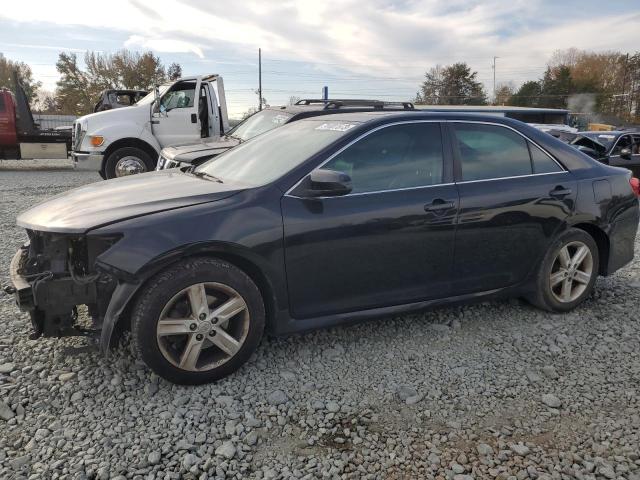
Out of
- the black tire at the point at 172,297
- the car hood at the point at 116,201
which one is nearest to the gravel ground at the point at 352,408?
the black tire at the point at 172,297

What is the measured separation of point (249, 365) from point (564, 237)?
2.58m

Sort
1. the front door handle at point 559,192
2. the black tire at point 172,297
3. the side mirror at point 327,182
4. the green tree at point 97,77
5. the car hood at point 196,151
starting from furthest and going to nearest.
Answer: the green tree at point 97,77
the car hood at point 196,151
the front door handle at point 559,192
the side mirror at point 327,182
the black tire at point 172,297

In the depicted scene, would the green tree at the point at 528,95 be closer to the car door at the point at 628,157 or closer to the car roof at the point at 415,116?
the car door at the point at 628,157

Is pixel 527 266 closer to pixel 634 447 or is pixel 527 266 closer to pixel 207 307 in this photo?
pixel 634 447

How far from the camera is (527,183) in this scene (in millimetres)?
3773

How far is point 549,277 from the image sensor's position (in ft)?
12.9

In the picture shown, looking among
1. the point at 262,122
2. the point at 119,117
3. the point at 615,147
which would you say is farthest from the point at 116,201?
the point at 615,147

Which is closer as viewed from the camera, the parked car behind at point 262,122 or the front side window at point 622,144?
the parked car behind at point 262,122

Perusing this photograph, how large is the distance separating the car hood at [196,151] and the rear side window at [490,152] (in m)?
3.73

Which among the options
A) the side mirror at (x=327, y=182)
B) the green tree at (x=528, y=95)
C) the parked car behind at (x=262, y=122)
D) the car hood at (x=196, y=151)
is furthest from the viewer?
the green tree at (x=528, y=95)

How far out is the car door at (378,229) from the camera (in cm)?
308

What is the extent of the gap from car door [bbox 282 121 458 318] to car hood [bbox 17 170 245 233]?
56 centimetres

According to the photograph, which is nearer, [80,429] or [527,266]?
[80,429]

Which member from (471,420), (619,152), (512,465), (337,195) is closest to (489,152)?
(337,195)
